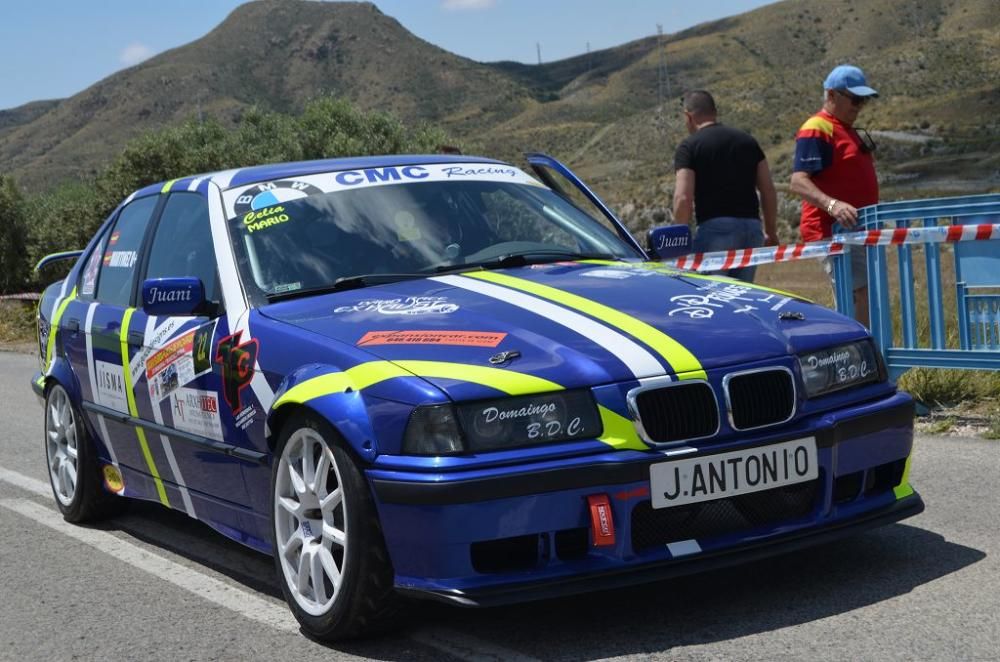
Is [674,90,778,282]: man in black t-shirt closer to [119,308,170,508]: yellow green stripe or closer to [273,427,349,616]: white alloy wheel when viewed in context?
[119,308,170,508]: yellow green stripe

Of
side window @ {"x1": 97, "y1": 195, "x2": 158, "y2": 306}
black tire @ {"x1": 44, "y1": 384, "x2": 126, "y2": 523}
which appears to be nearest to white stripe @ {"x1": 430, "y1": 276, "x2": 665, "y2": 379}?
side window @ {"x1": 97, "y1": 195, "x2": 158, "y2": 306}

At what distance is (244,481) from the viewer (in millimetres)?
4961

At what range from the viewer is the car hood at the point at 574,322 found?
4148mm

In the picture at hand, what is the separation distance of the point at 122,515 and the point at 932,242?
4.53 meters

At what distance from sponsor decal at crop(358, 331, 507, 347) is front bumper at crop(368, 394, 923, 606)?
476 mm

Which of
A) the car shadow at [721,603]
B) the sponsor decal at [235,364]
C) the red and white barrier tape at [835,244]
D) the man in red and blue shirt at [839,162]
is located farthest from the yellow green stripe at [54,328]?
the man in red and blue shirt at [839,162]

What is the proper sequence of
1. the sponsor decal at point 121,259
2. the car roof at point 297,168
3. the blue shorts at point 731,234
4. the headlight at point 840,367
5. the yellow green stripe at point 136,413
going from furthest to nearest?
the blue shorts at point 731,234 < the sponsor decal at point 121,259 < the yellow green stripe at point 136,413 < the car roof at point 297,168 < the headlight at point 840,367

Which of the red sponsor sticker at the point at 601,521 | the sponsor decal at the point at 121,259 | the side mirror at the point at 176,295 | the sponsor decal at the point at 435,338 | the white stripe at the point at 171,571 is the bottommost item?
the white stripe at the point at 171,571

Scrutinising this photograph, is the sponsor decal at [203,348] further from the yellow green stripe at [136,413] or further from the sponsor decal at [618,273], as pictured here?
the sponsor decal at [618,273]

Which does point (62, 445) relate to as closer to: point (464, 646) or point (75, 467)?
point (75, 467)

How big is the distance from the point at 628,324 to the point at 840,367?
73 centimetres

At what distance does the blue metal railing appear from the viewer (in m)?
7.43

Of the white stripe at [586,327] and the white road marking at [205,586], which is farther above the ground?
the white stripe at [586,327]

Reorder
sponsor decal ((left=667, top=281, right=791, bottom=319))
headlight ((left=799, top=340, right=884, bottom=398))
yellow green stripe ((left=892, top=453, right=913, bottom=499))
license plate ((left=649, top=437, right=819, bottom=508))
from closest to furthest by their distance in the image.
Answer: license plate ((left=649, top=437, right=819, bottom=508)), headlight ((left=799, top=340, right=884, bottom=398)), sponsor decal ((left=667, top=281, right=791, bottom=319)), yellow green stripe ((left=892, top=453, right=913, bottom=499))
